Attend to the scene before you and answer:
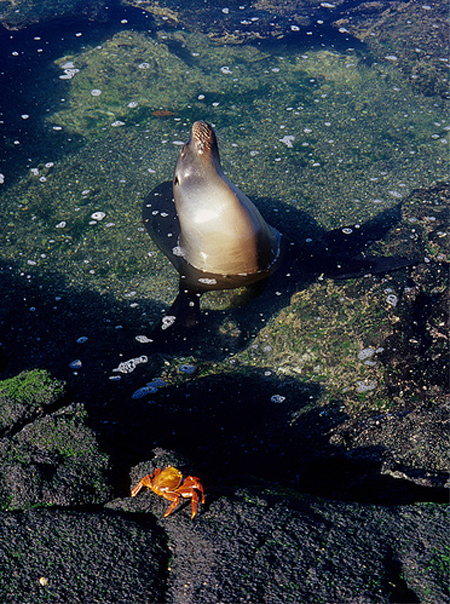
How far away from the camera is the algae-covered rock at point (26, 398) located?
2.61 meters

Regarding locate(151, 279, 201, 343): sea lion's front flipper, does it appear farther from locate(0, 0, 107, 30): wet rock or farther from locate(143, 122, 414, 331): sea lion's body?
locate(0, 0, 107, 30): wet rock

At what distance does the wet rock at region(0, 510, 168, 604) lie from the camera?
1739mm

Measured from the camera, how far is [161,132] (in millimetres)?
6914

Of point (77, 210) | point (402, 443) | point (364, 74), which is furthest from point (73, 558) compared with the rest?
point (364, 74)

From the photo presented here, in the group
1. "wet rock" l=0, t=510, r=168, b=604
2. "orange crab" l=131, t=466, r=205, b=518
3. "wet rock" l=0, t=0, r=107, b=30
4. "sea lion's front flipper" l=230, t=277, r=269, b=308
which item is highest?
"wet rock" l=0, t=0, r=107, b=30

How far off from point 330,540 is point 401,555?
0.27m

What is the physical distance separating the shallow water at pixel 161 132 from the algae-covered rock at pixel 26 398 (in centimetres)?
115

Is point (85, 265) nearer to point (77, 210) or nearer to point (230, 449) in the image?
point (77, 210)

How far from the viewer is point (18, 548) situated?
1889 millimetres

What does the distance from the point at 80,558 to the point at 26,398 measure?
1.09m

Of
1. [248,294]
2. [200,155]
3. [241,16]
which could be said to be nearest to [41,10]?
[241,16]

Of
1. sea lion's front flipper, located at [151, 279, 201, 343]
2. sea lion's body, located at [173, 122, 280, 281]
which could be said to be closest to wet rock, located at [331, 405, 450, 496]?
sea lion's front flipper, located at [151, 279, 201, 343]

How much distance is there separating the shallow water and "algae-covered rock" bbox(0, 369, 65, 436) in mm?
1152

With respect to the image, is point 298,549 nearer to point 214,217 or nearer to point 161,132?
point 214,217
